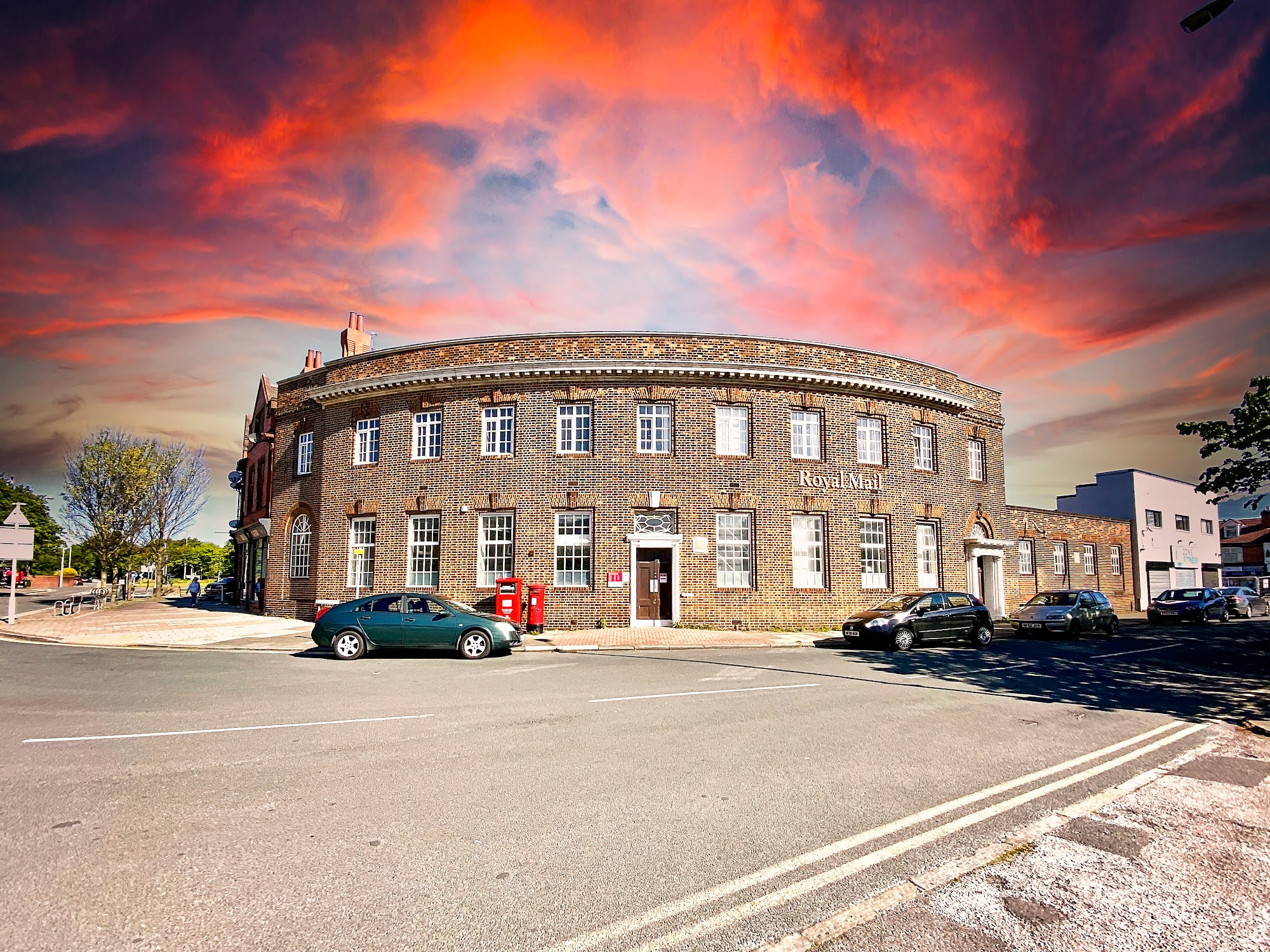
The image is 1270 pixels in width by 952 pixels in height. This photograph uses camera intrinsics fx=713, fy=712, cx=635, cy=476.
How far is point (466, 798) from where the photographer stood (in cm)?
555

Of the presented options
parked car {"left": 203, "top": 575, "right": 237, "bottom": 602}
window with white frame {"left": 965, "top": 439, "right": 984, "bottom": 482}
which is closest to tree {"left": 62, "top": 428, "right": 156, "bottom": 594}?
parked car {"left": 203, "top": 575, "right": 237, "bottom": 602}

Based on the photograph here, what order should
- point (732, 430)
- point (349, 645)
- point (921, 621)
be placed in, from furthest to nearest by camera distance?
1. point (732, 430)
2. point (921, 621)
3. point (349, 645)

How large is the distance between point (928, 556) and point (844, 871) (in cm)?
2331

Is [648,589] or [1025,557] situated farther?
[1025,557]

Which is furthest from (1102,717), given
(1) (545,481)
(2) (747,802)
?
(1) (545,481)

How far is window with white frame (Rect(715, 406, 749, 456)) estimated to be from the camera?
75.6 feet

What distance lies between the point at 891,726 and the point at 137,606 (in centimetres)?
3747

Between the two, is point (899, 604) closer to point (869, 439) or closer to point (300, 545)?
point (869, 439)

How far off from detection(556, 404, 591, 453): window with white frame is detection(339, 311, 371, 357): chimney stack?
34.4ft

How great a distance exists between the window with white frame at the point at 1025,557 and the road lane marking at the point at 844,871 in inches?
1170

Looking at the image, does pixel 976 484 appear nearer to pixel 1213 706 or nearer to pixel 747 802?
pixel 1213 706

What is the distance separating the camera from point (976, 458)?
28.4m

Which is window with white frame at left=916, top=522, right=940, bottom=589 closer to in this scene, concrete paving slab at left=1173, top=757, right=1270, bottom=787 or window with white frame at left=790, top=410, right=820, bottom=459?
window with white frame at left=790, top=410, right=820, bottom=459

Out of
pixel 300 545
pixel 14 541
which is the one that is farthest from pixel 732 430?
pixel 14 541
